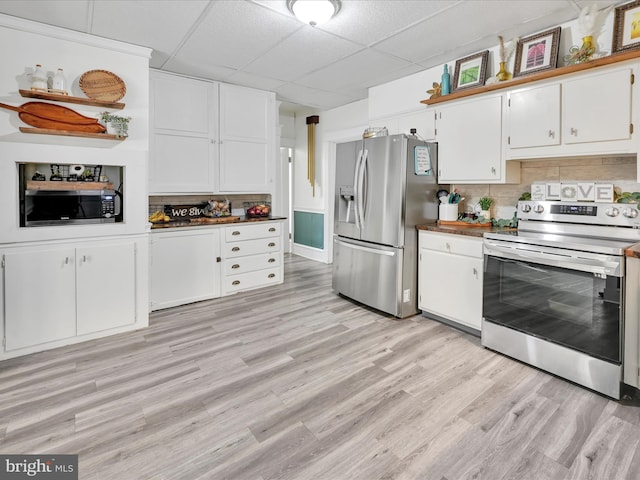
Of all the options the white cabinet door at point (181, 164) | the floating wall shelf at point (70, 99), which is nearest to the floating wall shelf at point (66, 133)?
the floating wall shelf at point (70, 99)

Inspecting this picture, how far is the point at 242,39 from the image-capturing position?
10.1ft

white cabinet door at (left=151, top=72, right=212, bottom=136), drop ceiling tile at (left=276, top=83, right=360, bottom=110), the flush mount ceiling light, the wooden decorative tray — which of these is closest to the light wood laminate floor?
the wooden decorative tray

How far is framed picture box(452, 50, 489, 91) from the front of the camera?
10.6 ft

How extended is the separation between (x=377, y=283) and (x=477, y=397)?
1.56 m

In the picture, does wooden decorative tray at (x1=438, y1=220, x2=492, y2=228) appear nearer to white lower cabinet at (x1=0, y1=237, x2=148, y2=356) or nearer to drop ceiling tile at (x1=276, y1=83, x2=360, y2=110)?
drop ceiling tile at (x1=276, y1=83, x2=360, y2=110)

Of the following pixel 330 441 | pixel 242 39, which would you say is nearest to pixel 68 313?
pixel 330 441

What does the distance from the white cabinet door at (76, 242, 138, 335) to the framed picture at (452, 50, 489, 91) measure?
3.41 metres

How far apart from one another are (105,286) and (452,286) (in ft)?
9.94

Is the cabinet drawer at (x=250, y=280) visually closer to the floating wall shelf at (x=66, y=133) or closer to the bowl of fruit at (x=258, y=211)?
the bowl of fruit at (x=258, y=211)

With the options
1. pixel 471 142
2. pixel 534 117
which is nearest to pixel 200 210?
pixel 471 142

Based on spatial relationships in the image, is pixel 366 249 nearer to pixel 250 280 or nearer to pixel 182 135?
pixel 250 280

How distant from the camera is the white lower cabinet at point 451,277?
2.95 metres

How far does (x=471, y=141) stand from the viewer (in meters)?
3.19

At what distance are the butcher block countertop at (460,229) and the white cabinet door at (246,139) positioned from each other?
2239mm
